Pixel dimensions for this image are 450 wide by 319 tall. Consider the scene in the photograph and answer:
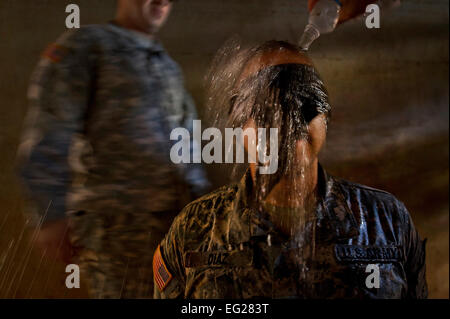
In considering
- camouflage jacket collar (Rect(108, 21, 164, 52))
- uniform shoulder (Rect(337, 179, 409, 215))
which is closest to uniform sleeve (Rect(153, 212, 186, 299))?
uniform shoulder (Rect(337, 179, 409, 215))

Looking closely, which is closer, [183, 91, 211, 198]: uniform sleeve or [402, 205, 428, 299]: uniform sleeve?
[402, 205, 428, 299]: uniform sleeve

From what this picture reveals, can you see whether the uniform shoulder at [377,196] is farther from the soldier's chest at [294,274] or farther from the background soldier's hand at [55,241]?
the background soldier's hand at [55,241]

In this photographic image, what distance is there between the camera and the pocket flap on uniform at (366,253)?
3.74 ft

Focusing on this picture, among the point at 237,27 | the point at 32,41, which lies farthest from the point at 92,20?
the point at 237,27

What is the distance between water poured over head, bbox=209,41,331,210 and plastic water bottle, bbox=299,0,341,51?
0.82 feet

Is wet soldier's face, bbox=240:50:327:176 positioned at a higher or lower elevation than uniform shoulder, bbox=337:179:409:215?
higher

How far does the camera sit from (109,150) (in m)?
1.42

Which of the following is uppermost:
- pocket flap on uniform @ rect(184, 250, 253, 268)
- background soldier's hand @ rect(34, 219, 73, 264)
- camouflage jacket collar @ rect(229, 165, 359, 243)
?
camouflage jacket collar @ rect(229, 165, 359, 243)

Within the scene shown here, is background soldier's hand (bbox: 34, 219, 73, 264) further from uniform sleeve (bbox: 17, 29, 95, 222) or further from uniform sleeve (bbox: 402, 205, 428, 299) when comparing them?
uniform sleeve (bbox: 402, 205, 428, 299)

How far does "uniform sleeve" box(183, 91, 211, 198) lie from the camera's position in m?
1.50

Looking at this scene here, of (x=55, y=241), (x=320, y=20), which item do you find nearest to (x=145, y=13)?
(x=320, y=20)

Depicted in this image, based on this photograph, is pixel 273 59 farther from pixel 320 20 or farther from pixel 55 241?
pixel 55 241

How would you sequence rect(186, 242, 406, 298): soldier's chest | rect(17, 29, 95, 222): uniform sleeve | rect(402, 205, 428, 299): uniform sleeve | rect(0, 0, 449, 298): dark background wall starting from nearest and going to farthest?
rect(186, 242, 406, 298): soldier's chest → rect(402, 205, 428, 299): uniform sleeve → rect(17, 29, 95, 222): uniform sleeve → rect(0, 0, 449, 298): dark background wall
